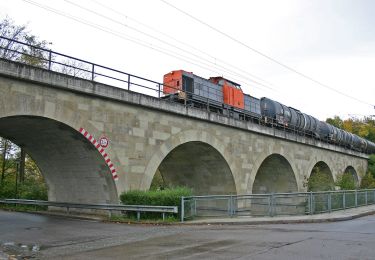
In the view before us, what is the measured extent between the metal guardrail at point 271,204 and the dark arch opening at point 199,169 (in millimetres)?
2720

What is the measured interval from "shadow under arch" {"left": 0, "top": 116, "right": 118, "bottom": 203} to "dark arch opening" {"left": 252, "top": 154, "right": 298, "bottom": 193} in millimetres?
15456

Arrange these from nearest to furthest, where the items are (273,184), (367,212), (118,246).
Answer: (118,246) < (367,212) < (273,184)

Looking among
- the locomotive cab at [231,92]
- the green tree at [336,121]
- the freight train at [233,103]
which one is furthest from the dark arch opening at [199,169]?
the green tree at [336,121]

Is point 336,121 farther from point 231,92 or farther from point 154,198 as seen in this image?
point 154,198

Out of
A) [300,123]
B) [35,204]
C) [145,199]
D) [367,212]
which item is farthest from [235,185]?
[300,123]

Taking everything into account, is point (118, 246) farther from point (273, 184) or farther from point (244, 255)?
point (273, 184)

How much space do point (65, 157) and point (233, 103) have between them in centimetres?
1271

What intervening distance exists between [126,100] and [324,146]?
24111mm

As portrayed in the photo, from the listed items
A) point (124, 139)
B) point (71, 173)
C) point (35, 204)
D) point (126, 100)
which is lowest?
point (35, 204)

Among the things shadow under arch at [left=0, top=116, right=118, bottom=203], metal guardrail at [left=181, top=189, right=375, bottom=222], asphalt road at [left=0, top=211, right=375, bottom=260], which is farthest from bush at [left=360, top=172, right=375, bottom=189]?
shadow under arch at [left=0, top=116, right=118, bottom=203]

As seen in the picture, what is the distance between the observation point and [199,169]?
2406cm

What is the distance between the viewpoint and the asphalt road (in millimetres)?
8227

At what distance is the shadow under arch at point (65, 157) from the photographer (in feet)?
49.1

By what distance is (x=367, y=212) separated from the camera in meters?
18.8
